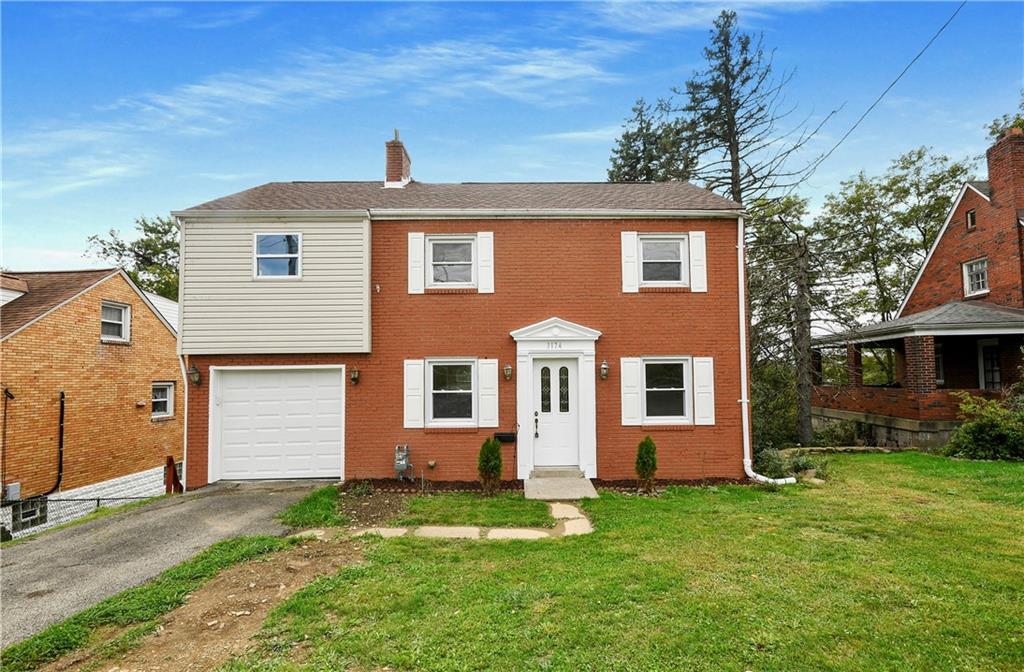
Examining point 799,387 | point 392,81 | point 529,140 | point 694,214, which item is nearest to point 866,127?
point 694,214

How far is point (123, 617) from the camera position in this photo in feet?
13.0

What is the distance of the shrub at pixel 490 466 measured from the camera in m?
7.96

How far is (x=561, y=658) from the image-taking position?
320cm

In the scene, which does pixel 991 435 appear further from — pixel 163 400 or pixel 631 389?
pixel 163 400

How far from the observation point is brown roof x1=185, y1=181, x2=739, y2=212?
30.6 ft

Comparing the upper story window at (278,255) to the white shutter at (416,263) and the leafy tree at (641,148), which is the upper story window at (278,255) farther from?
the leafy tree at (641,148)

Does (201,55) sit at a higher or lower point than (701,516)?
higher

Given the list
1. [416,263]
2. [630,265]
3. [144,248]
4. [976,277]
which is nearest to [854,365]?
[976,277]

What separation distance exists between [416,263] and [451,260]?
72 centimetres

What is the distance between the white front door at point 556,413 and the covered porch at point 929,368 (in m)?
8.64

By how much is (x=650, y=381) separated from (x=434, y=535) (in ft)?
17.4

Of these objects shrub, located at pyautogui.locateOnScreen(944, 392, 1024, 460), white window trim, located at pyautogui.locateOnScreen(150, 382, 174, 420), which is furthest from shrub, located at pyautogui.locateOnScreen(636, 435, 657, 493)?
white window trim, located at pyautogui.locateOnScreen(150, 382, 174, 420)

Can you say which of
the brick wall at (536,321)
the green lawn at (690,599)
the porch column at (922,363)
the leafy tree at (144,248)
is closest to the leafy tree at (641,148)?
the porch column at (922,363)

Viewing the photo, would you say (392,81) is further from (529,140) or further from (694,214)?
(694,214)
